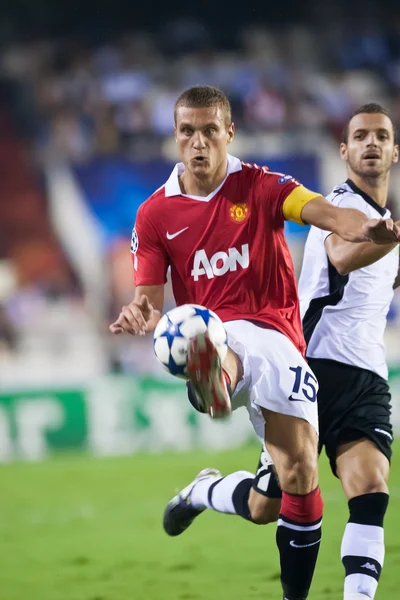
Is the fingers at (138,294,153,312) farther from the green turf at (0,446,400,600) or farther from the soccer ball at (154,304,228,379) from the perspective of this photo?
the green turf at (0,446,400,600)

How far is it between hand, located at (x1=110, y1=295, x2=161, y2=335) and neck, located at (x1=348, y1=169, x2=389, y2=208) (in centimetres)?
131

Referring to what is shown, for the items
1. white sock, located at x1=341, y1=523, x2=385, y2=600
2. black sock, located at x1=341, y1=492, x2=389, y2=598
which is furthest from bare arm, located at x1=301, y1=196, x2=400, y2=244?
white sock, located at x1=341, y1=523, x2=385, y2=600

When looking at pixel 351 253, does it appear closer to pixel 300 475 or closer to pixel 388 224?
pixel 388 224

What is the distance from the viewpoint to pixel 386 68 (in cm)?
1670

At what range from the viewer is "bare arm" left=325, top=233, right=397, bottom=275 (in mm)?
3969

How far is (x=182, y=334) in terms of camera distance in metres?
3.69

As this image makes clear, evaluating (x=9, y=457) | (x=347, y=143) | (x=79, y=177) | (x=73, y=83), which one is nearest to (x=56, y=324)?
(x=79, y=177)

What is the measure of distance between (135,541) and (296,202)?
339cm

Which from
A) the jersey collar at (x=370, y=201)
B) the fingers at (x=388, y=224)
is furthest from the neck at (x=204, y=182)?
the fingers at (x=388, y=224)

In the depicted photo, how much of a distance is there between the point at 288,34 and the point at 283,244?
13.6m

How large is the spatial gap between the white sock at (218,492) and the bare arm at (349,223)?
159 centimetres

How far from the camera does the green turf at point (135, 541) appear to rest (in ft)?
16.2

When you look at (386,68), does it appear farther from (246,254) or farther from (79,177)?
(246,254)

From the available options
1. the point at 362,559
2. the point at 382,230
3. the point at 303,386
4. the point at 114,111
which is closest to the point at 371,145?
the point at 382,230
